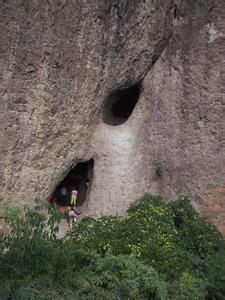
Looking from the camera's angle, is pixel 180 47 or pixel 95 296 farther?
pixel 180 47

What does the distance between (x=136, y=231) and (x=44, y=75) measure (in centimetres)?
322

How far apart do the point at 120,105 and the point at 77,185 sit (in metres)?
2.20

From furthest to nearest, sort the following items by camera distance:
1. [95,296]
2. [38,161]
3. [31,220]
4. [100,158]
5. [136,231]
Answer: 1. [100,158]
2. [38,161]
3. [136,231]
4. [31,220]
5. [95,296]

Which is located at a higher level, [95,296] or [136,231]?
[136,231]

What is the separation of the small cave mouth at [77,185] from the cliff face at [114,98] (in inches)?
11.6

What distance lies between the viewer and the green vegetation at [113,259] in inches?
249

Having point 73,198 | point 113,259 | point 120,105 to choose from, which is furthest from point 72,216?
point 113,259

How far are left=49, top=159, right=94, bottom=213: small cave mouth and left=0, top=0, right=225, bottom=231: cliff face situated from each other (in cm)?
30

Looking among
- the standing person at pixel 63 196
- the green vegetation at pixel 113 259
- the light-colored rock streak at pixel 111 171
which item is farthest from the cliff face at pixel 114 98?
the green vegetation at pixel 113 259

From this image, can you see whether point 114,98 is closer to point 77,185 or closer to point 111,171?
point 111,171

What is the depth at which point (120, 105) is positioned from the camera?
11719 mm

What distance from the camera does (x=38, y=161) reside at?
9.11 metres

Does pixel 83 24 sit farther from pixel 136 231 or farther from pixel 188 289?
pixel 188 289

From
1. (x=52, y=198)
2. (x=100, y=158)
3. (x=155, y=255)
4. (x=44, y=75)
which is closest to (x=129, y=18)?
→ (x=44, y=75)
